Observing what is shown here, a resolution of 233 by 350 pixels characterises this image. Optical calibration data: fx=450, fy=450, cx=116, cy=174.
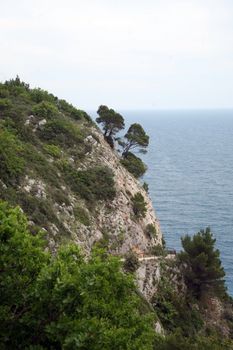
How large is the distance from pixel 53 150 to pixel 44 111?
6.47m

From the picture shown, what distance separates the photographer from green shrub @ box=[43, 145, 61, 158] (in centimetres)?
3874

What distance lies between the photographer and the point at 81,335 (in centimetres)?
1214

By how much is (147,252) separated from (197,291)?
6.28 meters

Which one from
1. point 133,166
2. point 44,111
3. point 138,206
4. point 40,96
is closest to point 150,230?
point 138,206

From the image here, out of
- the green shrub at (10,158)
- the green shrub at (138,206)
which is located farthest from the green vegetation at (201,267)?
the green shrub at (10,158)

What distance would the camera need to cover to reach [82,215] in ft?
111

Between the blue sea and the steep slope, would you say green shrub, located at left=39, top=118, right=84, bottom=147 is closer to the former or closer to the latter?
the steep slope

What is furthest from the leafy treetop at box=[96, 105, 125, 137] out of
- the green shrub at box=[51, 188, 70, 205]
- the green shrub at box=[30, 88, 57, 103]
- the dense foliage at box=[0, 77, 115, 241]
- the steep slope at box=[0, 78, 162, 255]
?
the green shrub at box=[51, 188, 70, 205]

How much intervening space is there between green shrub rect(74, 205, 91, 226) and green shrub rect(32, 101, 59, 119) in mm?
13182

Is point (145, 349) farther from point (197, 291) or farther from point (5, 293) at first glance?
point (197, 291)

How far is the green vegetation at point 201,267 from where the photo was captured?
129 feet

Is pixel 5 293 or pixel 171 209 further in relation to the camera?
pixel 171 209

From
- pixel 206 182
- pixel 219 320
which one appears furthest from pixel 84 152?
pixel 206 182

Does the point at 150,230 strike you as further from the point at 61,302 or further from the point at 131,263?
the point at 61,302
